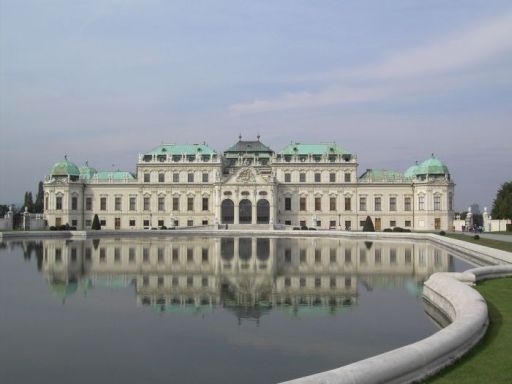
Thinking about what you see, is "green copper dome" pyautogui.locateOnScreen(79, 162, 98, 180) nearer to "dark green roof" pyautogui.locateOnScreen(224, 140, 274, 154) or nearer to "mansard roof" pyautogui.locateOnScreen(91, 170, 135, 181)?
"mansard roof" pyautogui.locateOnScreen(91, 170, 135, 181)

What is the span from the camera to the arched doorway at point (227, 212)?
3482 inches

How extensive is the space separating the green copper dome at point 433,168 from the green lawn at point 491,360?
74.2m

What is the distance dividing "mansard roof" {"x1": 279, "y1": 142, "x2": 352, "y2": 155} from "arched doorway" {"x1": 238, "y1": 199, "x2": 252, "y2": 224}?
963 cm

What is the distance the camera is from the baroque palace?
87625 mm

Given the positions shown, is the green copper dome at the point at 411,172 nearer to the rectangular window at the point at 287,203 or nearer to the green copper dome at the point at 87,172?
the rectangular window at the point at 287,203

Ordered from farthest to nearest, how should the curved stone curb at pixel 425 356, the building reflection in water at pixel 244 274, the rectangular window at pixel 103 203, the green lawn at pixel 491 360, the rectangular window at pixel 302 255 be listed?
the rectangular window at pixel 103 203, the rectangular window at pixel 302 255, the building reflection in water at pixel 244 274, the green lawn at pixel 491 360, the curved stone curb at pixel 425 356

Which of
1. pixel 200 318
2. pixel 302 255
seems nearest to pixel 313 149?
pixel 302 255

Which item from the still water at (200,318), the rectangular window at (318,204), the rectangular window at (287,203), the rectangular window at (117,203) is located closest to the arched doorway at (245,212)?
the rectangular window at (287,203)

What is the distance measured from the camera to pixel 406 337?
16.0 meters

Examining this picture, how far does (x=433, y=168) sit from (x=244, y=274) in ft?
216

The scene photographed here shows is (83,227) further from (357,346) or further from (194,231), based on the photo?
(357,346)

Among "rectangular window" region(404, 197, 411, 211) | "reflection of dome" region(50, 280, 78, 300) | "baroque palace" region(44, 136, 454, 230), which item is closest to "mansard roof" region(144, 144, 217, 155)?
"baroque palace" region(44, 136, 454, 230)

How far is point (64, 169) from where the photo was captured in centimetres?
9138

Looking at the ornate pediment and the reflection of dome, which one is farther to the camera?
the ornate pediment
